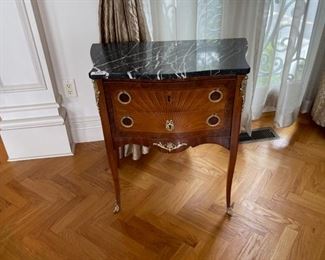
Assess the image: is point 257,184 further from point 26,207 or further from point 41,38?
point 41,38

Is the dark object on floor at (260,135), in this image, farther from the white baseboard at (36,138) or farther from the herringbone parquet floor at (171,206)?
the white baseboard at (36,138)

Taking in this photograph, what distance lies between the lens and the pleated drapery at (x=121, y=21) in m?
1.41

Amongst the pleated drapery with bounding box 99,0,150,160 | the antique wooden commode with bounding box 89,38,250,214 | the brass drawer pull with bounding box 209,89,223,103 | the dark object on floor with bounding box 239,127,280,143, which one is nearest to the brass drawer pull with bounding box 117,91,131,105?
the antique wooden commode with bounding box 89,38,250,214

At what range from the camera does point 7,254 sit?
4.37ft

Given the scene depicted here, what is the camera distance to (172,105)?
115 cm

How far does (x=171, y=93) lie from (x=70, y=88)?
0.86 m

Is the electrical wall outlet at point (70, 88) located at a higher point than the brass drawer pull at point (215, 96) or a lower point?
lower

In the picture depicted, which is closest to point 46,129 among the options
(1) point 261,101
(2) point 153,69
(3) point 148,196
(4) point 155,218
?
(3) point 148,196

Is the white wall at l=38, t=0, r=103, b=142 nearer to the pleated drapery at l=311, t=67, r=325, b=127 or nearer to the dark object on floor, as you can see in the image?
the dark object on floor

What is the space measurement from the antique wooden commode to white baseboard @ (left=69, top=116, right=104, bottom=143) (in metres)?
0.64

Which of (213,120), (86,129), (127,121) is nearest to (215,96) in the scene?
(213,120)

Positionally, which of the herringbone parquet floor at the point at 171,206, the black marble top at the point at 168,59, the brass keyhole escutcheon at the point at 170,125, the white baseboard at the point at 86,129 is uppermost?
the black marble top at the point at 168,59

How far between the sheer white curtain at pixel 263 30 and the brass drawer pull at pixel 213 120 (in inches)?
27.1

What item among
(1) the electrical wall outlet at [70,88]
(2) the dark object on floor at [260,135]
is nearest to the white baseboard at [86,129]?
(1) the electrical wall outlet at [70,88]
